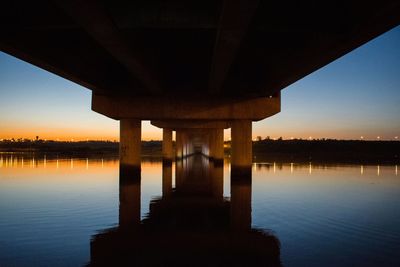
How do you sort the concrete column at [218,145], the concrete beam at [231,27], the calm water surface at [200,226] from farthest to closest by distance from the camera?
the concrete column at [218,145]
the concrete beam at [231,27]
the calm water surface at [200,226]

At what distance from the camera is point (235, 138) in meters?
23.8

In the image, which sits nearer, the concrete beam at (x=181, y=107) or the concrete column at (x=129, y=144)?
the concrete beam at (x=181, y=107)

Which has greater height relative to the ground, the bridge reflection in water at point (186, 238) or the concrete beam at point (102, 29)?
the concrete beam at point (102, 29)

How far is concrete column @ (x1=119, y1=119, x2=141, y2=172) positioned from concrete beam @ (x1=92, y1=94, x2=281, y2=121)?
94 centimetres

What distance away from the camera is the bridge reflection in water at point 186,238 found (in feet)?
23.2

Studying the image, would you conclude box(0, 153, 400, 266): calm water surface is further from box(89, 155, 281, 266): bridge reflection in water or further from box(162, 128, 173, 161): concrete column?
box(162, 128, 173, 161): concrete column

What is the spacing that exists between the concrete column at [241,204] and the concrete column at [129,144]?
20.7 ft

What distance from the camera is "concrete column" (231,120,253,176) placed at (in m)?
23.3

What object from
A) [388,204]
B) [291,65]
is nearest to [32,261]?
[291,65]

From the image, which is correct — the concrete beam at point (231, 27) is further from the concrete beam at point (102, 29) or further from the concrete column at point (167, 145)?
the concrete column at point (167, 145)

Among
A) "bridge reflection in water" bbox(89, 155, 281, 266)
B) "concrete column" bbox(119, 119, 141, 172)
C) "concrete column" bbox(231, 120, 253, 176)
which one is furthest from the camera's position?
"concrete column" bbox(231, 120, 253, 176)

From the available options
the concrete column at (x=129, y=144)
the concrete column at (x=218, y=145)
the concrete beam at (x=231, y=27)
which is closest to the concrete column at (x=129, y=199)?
the concrete column at (x=129, y=144)

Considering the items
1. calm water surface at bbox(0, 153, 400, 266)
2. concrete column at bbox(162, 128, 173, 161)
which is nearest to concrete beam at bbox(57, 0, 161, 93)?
calm water surface at bbox(0, 153, 400, 266)

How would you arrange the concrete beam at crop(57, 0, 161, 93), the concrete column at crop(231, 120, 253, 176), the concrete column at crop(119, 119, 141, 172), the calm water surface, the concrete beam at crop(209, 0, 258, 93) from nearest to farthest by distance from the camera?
1. the calm water surface
2. the concrete beam at crop(209, 0, 258, 93)
3. the concrete beam at crop(57, 0, 161, 93)
4. the concrete column at crop(119, 119, 141, 172)
5. the concrete column at crop(231, 120, 253, 176)
